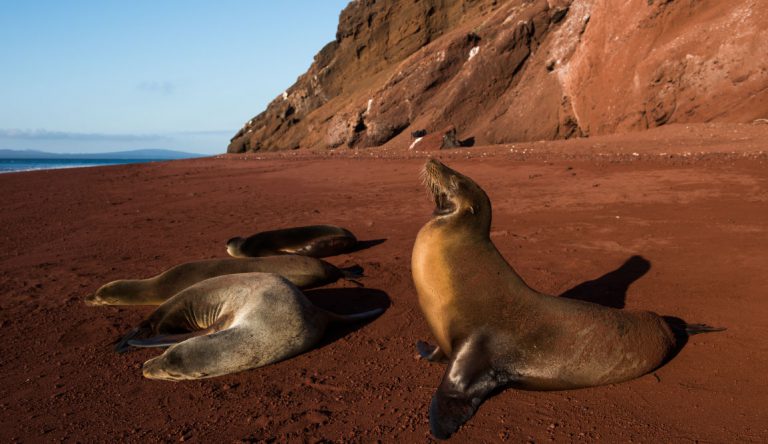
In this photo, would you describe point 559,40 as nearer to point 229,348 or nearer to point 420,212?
point 420,212

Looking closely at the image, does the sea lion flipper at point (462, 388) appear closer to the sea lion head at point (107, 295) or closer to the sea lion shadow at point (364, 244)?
the sea lion head at point (107, 295)

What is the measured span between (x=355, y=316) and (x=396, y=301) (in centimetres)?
64

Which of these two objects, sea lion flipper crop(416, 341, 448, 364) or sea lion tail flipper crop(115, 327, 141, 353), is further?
sea lion tail flipper crop(115, 327, 141, 353)

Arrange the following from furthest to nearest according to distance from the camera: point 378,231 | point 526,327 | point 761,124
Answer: point 761,124 < point 378,231 < point 526,327

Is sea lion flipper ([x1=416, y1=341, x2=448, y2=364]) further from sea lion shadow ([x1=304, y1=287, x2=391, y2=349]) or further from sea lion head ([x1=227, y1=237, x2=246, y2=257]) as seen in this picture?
sea lion head ([x1=227, y1=237, x2=246, y2=257])

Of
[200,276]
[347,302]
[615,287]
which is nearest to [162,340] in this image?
[200,276]

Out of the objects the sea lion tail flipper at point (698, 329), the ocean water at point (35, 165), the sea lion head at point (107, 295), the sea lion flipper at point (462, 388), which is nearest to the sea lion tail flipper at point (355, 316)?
the sea lion flipper at point (462, 388)

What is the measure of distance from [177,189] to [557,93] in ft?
47.6

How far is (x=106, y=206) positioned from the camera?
1322cm

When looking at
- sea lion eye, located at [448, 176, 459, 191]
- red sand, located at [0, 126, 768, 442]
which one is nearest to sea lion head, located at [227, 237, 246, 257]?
red sand, located at [0, 126, 768, 442]

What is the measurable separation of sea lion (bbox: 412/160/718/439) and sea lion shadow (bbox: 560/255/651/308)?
117 centimetres

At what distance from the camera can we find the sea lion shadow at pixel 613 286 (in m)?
5.31

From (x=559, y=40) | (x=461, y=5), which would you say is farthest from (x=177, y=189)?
(x=461, y=5)

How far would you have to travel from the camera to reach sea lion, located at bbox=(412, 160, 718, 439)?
3.74m
